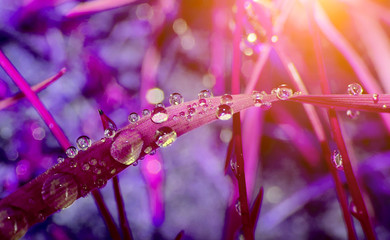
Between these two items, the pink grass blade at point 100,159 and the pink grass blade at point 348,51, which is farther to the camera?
the pink grass blade at point 348,51

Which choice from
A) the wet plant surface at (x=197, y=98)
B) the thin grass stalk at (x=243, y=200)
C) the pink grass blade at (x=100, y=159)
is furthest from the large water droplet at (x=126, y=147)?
the wet plant surface at (x=197, y=98)

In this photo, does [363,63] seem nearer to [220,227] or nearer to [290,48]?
[290,48]

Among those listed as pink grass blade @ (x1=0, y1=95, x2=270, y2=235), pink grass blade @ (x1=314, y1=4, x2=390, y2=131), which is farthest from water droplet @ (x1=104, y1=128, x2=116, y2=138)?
pink grass blade @ (x1=314, y1=4, x2=390, y2=131)

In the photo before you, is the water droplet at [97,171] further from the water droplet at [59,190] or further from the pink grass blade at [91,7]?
the pink grass blade at [91,7]

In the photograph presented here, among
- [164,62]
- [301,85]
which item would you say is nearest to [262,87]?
[301,85]

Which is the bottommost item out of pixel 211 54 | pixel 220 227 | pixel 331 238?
pixel 331 238

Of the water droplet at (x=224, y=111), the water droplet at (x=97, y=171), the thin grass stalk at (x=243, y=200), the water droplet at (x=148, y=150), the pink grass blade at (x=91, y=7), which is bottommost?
the thin grass stalk at (x=243, y=200)
